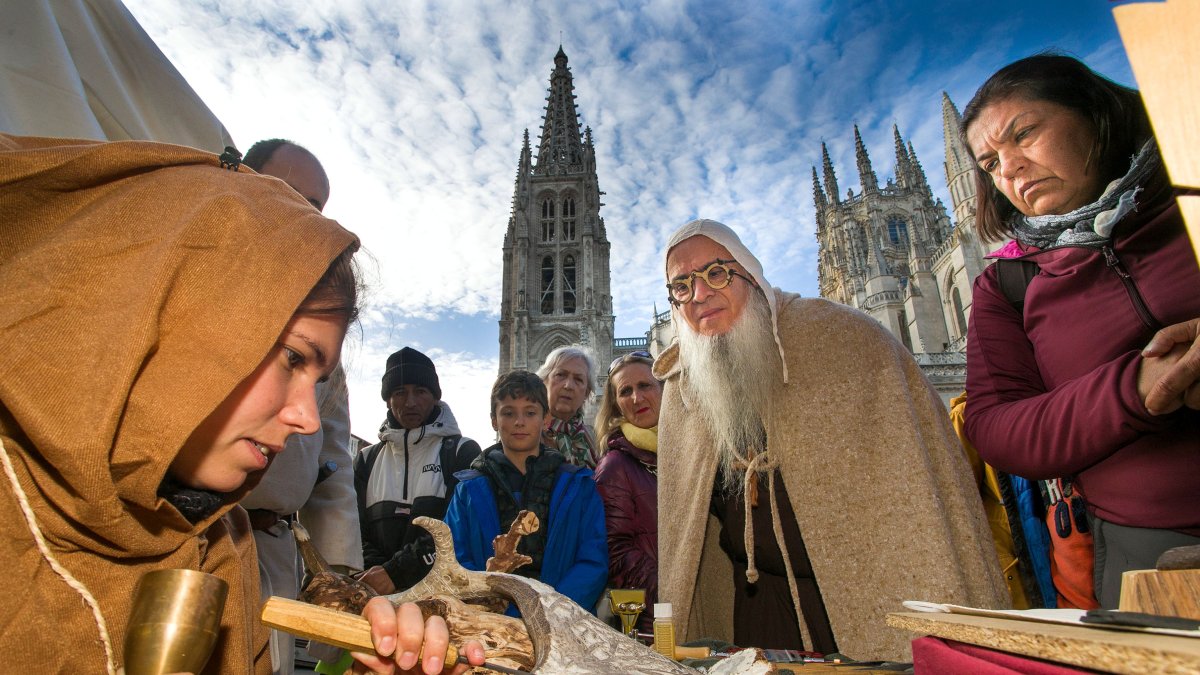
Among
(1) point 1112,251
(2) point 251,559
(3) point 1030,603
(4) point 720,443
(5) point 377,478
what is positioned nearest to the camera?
(2) point 251,559

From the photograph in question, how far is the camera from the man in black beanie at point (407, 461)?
3.92 m

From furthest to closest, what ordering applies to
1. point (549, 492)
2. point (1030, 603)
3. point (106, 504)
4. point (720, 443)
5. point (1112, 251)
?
point (549, 492) → point (720, 443) → point (1030, 603) → point (1112, 251) → point (106, 504)

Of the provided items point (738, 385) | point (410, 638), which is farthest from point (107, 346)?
point (738, 385)

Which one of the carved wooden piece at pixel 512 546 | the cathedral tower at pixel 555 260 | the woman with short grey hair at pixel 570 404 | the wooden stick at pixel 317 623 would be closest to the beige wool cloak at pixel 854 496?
the carved wooden piece at pixel 512 546

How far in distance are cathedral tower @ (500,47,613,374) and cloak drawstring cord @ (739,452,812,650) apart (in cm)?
3333

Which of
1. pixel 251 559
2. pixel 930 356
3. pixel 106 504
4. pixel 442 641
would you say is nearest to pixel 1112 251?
pixel 442 641

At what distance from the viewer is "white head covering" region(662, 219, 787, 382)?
8.94ft

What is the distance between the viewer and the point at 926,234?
143ft

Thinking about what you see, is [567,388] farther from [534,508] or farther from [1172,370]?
[1172,370]

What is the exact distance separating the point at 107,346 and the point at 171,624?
45 cm

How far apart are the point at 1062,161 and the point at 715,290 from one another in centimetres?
142

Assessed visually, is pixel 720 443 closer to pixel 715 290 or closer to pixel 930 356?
pixel 715 290

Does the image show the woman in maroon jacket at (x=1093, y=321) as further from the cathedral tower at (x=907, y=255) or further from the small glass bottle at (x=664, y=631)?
the cathedral tower at (x=907, y=255)

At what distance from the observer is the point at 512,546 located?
171 cm
